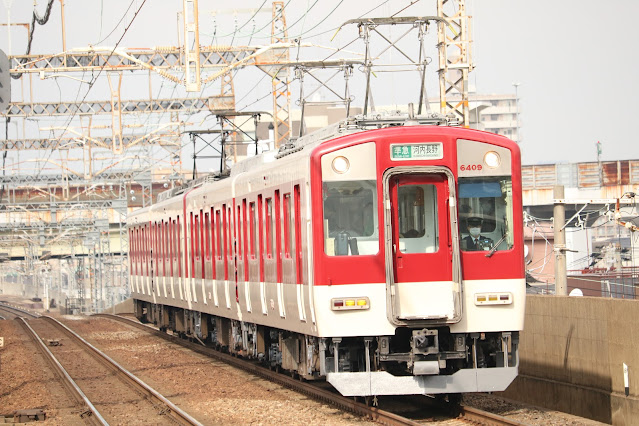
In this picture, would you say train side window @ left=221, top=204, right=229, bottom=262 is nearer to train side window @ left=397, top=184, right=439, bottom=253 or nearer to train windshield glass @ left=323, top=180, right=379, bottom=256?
train windshield glass @ left=323, top=180, right=379, bottom=256

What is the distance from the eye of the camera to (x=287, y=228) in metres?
12.8

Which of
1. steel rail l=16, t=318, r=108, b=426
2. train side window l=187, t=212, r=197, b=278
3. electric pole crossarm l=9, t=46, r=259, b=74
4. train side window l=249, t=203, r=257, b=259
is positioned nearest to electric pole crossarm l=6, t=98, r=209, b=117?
electric pole crossarm l=9, t=46, r=259, b=74

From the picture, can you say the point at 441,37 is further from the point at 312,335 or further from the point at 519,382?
the point at 312,335

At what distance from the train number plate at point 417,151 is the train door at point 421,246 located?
136 mm

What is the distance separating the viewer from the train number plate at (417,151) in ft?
36.6

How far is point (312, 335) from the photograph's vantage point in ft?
38.6

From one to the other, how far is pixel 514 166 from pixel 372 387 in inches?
111

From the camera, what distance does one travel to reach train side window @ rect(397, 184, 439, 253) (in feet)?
36.4

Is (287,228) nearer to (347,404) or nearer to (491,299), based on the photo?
(347,404)

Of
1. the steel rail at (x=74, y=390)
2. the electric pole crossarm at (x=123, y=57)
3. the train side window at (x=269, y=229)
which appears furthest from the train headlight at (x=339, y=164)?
the electric pole crossarm at (x=123, y=57)

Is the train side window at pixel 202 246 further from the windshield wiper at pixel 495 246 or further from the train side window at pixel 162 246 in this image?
the windshield wiper at pixel 495 246

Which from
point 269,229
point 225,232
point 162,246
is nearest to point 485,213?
point 269,229

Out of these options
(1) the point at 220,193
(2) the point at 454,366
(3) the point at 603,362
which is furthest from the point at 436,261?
(1) the point at 220,193

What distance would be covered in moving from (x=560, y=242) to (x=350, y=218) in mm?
5370
